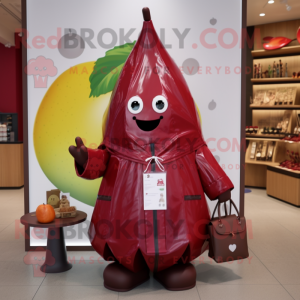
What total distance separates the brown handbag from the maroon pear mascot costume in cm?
8

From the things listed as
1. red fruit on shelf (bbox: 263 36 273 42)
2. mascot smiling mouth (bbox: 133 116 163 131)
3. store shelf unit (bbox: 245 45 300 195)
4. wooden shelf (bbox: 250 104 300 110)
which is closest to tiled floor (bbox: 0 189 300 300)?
mascot smiling mouth (bbox: 133 116 163 131)

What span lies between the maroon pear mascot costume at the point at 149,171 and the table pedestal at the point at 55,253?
42 cm

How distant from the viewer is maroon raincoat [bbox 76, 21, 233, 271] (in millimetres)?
2229

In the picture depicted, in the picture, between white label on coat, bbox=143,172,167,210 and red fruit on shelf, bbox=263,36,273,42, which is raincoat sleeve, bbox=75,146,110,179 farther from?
red fruit on shelf, bbox=263,36,273,42

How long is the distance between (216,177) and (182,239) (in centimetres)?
47

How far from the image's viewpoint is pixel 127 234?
2238 millimetres

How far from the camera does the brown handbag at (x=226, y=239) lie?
233 cm

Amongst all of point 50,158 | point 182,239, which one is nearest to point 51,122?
point 50,158

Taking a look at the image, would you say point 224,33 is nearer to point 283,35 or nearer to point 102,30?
point 102,30

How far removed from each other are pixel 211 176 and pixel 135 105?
2.27 feet

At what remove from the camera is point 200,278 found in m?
2.58

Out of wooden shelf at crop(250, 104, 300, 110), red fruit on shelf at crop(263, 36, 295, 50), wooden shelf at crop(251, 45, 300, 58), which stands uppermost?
red fruit on shelf at crop(263, 36, 295, 50)

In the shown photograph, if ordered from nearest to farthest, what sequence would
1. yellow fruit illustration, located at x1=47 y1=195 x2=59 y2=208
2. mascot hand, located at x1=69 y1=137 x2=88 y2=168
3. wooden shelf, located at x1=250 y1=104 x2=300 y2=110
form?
mascot hand, located at x1=69 y1=137 x2=88 y2=168, yellow fruit illustration, located at x1=47 y1=195 x2=59 y2=208, wooden shelf, located at x1=250 y1=104 x2=300 y2=110

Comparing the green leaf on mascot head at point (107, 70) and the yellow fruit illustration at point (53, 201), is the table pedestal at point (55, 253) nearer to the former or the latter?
the yellow fruit illustration at point (53, 201)
